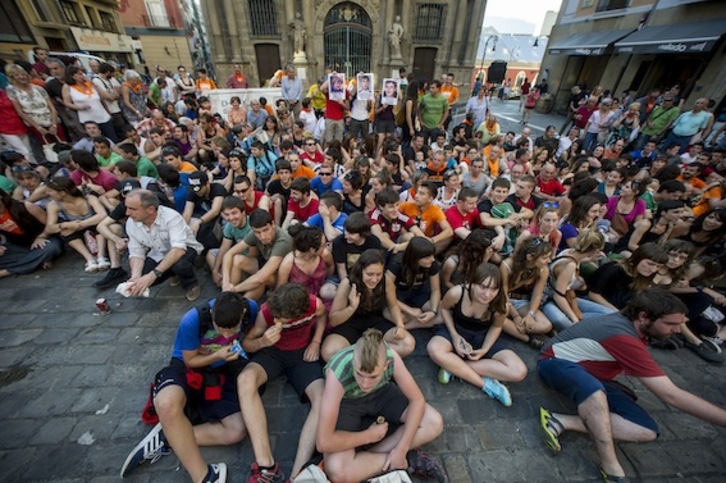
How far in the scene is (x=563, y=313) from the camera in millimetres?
3432

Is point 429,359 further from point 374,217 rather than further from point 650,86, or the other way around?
point 650,86

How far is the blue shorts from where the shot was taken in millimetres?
2391

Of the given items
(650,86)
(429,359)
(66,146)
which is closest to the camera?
(429,359)

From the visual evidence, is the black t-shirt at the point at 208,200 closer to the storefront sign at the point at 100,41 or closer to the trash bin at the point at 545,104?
the trash bin at the point at 545,104

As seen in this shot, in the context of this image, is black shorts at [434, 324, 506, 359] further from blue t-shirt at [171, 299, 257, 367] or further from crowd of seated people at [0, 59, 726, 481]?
blue t-shirt at [171, 299, 257, 367]

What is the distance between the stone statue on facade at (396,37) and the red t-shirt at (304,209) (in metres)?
18.2

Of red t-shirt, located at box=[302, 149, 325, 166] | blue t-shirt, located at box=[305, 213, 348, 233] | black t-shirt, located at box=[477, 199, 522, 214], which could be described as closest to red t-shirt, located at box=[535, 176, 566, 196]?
black t-shirt, located at box=[477, 199, 522, 214]

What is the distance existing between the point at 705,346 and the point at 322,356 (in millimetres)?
4525

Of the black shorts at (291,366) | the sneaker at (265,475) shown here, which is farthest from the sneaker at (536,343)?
the sneaker at (265,475)

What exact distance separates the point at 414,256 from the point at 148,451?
2.77m

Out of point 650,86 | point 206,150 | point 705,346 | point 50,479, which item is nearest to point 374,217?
point 50,479

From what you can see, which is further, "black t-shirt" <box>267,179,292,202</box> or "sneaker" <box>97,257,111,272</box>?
"black t-shirt" <box>267,179,292,202</box>

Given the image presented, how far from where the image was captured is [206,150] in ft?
23.0

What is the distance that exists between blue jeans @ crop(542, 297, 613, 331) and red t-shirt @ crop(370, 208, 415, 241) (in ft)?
6.50
